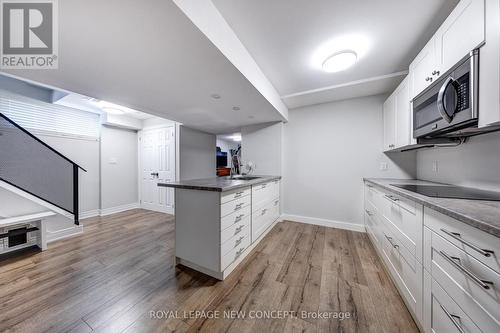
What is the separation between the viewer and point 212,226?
1.74m

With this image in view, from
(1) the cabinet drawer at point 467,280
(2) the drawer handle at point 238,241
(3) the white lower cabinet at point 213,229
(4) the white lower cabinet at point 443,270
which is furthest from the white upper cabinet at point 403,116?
(2) the drawer handle at point 238,241

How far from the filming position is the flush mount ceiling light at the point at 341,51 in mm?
1698

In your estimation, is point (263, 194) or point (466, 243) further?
point (263, 194)

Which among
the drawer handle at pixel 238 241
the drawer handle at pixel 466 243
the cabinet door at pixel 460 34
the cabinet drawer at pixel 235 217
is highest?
the cabinet door at pixel 460 34

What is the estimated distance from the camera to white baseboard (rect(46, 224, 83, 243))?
104 inches

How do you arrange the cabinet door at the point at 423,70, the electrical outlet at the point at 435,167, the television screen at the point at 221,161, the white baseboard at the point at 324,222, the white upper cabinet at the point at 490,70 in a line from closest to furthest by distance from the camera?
the white upper cabinet at the point at 490,70, the cabinet door at the point at 423,70, the electrical outlet at the point at 435,167, the white baseboard at the point at 324,222, the television screen at the point at 221,161

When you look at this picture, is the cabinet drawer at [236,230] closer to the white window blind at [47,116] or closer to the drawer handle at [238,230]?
A: the drawer handle at [238,230]

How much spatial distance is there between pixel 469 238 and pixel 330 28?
1827 mm

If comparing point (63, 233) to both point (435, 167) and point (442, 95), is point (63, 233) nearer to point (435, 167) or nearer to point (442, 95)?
point (442, 95)

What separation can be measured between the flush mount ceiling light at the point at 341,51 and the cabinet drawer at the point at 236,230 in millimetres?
2163

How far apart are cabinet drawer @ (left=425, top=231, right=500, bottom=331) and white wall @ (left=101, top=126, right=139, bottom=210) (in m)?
5.61

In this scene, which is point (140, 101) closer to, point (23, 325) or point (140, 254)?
point (140, 254)

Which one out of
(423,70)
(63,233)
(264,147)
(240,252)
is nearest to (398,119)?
(423,70)

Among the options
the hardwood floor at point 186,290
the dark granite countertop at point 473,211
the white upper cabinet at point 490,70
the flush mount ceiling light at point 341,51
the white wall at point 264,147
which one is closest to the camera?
the dark granite countertop at point 473,211
